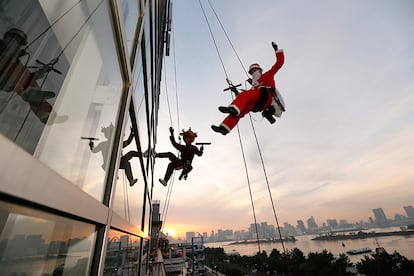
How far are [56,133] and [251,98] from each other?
9.54ft

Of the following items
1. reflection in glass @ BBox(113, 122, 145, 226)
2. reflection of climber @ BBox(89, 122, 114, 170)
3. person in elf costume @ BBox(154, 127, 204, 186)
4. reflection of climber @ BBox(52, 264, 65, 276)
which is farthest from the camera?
person in elf costume @ BBox(154, 127, 204, 186)

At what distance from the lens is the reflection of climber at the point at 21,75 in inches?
14.0

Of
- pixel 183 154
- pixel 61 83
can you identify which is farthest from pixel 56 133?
pixel 183 154

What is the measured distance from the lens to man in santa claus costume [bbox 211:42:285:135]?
118 inches

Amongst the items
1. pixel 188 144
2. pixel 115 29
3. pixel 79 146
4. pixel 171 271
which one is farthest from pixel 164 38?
pixel 171 271

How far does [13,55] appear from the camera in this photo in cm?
38

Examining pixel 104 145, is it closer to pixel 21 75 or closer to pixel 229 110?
pixel 21 75

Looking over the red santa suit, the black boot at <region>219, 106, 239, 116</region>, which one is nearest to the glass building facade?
the black boot at <region>219, 106, 239, 116</region>

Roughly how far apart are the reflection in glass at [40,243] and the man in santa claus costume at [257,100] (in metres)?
2.36

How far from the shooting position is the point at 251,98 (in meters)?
3.21

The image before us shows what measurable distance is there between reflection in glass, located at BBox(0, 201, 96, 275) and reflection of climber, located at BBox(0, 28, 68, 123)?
0.21m

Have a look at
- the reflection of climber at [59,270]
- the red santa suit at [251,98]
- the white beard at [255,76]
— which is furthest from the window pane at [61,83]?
the white beard at [255,76]

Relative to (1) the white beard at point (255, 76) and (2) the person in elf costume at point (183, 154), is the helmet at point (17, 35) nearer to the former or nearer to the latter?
(1) the white beard at point (255, 76)

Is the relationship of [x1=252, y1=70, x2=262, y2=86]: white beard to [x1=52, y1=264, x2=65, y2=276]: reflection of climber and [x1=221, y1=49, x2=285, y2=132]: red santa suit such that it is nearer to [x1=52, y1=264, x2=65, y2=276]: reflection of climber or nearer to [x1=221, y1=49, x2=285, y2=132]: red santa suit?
[x1=221, y1=49, x2=285, y2=132]: red santa suit
